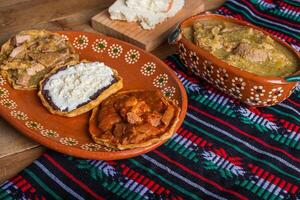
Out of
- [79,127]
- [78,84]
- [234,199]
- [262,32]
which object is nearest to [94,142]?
[79,127]

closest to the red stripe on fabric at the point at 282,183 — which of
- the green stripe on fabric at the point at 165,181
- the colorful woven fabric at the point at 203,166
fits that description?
the colorful woven fabric at the point at 203,166

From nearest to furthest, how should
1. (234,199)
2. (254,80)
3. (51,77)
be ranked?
1. (234,199)
2. (254,80)
3. (51,77)

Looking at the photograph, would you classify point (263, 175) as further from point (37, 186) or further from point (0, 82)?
point (0, 82)

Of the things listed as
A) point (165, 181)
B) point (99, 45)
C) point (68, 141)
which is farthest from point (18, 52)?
point (165, 181)

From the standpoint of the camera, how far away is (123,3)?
1.50 metres

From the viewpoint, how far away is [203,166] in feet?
3.40

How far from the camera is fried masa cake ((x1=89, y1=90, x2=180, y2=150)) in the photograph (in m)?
0.99

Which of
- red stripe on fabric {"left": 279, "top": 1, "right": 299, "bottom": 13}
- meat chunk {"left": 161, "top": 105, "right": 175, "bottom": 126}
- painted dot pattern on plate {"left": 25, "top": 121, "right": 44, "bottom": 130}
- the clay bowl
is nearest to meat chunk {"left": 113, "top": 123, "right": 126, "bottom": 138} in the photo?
meat chunk {"left": 161, "top": 105, "right": 175, "bottom": 126}

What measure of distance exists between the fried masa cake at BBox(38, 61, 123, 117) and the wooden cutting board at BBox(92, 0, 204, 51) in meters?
0.24

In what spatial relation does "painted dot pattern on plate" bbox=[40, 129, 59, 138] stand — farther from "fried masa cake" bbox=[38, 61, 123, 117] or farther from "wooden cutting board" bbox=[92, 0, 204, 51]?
"wooden cutting board" bbox=[92, 0, 204, 51]

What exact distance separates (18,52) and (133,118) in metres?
0.47

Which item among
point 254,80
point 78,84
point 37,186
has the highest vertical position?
point 254,80

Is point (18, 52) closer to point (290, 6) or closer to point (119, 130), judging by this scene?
point (119, 130)

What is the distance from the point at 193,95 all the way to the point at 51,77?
419mm
